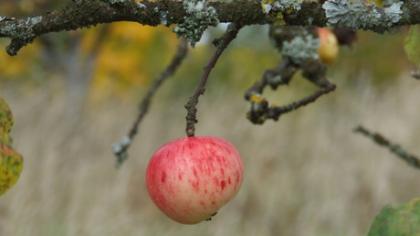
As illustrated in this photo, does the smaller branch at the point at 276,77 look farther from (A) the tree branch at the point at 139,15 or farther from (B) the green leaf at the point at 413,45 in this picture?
(A) the tree branch at the point at 139,15

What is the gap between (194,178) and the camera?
32.0 inches

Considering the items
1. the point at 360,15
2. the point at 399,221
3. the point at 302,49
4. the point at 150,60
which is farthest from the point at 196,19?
the point at 150,60

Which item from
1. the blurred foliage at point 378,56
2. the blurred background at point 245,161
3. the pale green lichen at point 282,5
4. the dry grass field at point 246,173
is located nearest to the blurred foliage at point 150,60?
the blurred foliage at point 378,56

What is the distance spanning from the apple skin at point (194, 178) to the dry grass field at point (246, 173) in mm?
4939

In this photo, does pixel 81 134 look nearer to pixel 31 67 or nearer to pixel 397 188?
pixel 397 188

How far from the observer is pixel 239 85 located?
1205 cm

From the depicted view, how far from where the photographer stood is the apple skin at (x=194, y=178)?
0.82 meters

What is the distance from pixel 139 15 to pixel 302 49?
68 centimetres

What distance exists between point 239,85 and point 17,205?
660cm

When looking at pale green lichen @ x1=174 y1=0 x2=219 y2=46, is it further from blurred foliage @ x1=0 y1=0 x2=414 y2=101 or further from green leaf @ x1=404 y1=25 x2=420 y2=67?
blurred foliage @ x1=0 y1=0 x2=414 y2=101

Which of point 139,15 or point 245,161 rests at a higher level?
point 139,15

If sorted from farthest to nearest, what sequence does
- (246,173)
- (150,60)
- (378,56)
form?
1. (150,60)
2. (378,56)
3. (246,173)

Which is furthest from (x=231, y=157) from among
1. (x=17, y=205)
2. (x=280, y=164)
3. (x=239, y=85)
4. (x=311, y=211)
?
(x=239, y=85)

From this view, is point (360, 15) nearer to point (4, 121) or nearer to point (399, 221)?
point (399, 221)
